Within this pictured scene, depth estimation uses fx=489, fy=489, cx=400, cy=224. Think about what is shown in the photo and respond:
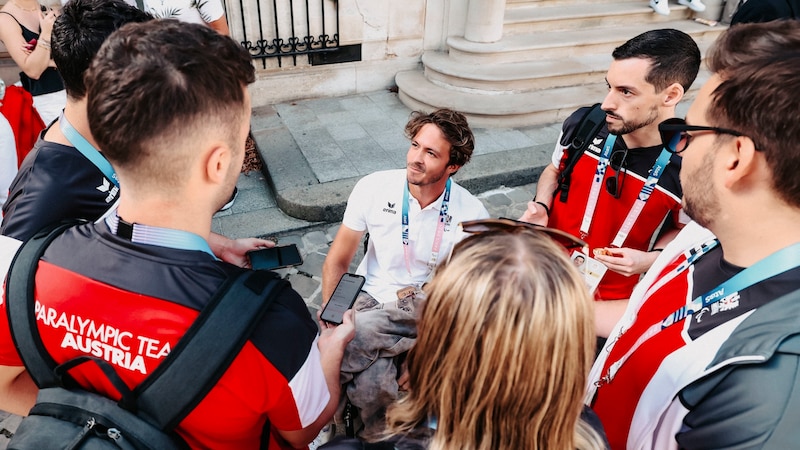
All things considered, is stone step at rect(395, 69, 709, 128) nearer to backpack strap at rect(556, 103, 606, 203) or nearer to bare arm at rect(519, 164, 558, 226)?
bare arm at rect(519, 164, 558, 226)

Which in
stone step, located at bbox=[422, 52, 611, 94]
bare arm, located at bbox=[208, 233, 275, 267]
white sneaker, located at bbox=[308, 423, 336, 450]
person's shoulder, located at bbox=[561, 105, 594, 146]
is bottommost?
white sneaker, located at bbox=[308, 423, 336, 450]

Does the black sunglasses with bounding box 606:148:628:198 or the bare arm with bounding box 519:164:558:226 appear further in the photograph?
the bare arm with bounding box 519:164:558:226

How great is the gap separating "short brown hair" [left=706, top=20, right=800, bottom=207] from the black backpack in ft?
4.92

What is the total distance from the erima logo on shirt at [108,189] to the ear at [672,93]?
277 centimetres

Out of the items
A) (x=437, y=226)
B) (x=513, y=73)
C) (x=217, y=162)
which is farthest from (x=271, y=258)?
(x=513, y=73)

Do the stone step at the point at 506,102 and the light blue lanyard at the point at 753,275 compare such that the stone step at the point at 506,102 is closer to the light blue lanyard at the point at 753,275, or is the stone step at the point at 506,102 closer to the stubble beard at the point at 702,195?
the stubble beard at the point at 702,195

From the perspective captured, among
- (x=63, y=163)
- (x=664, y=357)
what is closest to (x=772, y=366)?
(x=664, y=357)

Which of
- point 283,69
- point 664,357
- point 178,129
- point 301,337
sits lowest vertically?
point 283,69

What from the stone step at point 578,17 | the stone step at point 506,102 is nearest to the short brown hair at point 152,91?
the stone step at point 506,102

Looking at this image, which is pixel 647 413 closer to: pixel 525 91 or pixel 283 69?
pixel 525 91

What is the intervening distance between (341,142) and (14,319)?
16.2 ft

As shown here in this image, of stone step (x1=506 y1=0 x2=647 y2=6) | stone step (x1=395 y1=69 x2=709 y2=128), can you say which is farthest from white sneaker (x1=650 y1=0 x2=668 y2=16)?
stone step (x1=395 y1=69 x2=709 y2=128)

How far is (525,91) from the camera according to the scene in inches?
272

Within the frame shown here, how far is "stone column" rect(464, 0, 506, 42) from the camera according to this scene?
6.73 m
